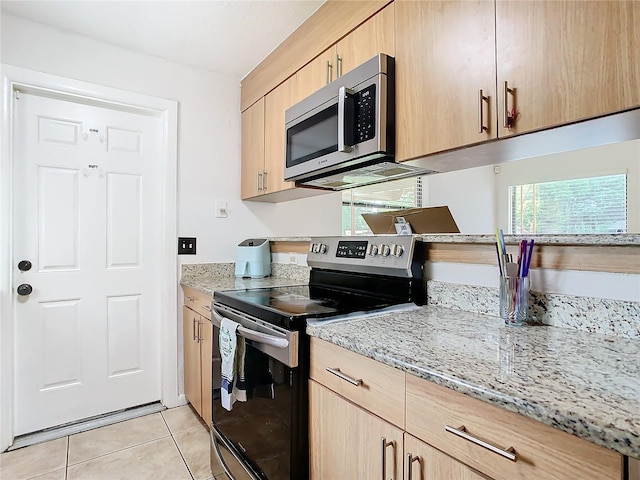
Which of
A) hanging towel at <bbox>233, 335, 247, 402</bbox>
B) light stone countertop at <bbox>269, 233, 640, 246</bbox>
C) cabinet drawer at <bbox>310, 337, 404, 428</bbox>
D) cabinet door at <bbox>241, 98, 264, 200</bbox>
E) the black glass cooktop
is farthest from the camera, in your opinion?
cabinet door at <bbox>241, 98, 264, 200</bbox>

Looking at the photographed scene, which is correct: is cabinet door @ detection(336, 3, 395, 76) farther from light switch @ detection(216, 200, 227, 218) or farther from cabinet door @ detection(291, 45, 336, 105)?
light switch @ detection(216, 200, 227, 218)

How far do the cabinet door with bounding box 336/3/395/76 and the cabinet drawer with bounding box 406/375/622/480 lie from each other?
4.29 feet

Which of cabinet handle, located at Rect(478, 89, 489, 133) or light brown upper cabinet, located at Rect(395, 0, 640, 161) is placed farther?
cabinet handle, located at Rect(478, 89, 489, 133)

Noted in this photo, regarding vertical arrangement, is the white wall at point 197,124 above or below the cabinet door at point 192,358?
above

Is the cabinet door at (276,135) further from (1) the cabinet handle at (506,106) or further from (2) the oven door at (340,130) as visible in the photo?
(1) the cabinet handle at (506,106)

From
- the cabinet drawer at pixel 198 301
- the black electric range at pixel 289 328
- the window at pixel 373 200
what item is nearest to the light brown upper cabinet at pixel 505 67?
the black electric range at pixel 289 328

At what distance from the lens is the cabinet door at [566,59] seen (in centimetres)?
88

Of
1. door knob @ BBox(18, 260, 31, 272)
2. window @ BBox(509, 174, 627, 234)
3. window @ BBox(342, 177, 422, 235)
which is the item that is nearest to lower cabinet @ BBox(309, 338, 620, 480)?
door knob @ BBox(18, 260, 31, 272)

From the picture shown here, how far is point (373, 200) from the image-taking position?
153 inches

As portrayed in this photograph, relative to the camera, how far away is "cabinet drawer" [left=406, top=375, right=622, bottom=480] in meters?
0.56

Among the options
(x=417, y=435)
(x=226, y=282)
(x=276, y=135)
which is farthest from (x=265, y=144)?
(x=417, y=435)

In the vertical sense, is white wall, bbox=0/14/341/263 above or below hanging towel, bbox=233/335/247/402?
above

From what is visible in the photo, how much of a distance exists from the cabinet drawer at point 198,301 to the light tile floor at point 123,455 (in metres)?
0.70

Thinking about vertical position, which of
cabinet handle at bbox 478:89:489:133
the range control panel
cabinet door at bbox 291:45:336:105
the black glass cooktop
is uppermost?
cabinet door at bbox 291:45:336:105
